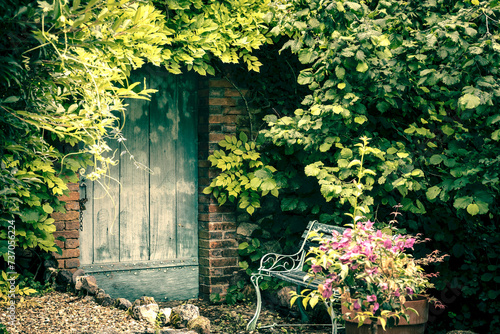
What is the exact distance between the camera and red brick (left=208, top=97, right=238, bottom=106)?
4738 millimetres

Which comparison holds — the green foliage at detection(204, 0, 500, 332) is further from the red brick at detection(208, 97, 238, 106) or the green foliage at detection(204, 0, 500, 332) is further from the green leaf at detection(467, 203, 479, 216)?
the red brick at detection(208, 97, 238, 106)

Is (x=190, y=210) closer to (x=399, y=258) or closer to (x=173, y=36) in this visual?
(x=173, y=36)

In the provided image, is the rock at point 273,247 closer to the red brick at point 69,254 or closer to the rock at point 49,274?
the red brick at point 69,254

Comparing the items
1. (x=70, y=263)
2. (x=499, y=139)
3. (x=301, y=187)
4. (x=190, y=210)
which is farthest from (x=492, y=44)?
(x=70, y=263)

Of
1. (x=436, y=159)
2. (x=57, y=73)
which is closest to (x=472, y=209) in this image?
(x=436, y=159)

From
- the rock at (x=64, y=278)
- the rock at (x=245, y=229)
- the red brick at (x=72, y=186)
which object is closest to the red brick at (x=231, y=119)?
the rock at (x=245, y=229)

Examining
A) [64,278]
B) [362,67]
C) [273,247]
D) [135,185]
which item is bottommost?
[64,278]

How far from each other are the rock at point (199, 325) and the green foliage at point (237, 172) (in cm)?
129

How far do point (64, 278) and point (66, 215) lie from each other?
522 millimetres

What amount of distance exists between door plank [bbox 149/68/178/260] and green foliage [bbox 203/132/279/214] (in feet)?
1.35

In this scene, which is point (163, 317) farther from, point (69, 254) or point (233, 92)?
point (233, 92)

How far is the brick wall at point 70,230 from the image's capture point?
4246 mm

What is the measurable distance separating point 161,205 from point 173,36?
5.14 ft

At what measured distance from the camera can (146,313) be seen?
356 cm
